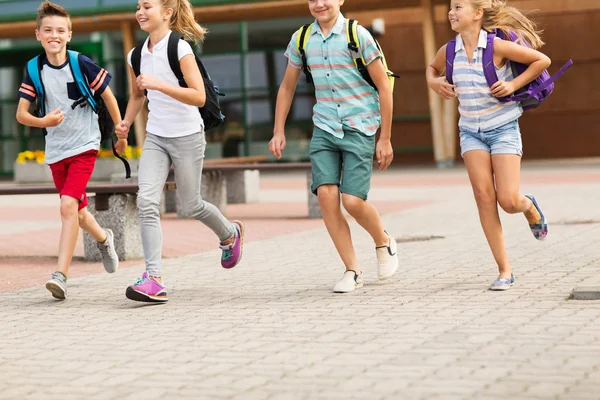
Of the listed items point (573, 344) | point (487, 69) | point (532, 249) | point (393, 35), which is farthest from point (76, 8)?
point (573, 344)

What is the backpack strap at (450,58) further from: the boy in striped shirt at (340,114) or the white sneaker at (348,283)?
the white sneaker at (348,283)

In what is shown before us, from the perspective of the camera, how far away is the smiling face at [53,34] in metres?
7.55

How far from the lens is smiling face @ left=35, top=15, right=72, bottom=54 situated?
755cm

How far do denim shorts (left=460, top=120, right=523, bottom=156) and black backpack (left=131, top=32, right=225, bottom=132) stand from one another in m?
1.49

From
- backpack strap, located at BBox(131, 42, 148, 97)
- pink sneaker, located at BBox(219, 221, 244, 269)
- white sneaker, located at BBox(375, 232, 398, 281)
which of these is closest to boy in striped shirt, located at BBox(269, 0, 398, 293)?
white sneaker, located at BBox(375, 232, 398, 281)

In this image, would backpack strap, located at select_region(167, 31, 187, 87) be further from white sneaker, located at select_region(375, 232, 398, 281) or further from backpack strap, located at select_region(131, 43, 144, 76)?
white sneaker, located at select_region(375, 232, 398, 281)

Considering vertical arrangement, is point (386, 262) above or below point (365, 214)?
below

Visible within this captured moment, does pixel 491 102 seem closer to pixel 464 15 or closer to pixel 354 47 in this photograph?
pixel 464 15

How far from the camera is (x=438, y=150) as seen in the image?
2644cm

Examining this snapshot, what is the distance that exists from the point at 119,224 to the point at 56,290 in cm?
279

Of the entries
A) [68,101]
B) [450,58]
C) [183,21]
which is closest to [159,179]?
[68,101]

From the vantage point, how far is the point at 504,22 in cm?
725

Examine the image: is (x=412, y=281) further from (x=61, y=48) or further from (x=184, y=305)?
(x=61, y=48)

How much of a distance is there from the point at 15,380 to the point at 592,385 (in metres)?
2.33
